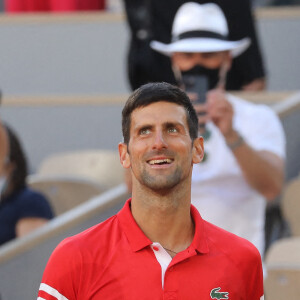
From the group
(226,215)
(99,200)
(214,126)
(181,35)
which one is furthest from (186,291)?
(99,200)

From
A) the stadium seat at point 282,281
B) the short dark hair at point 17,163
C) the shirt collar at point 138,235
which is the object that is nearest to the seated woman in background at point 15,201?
the short dark hair at point 17,163

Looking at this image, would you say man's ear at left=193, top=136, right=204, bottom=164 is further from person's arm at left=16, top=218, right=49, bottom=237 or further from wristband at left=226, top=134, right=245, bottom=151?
person's arm at left=16, top=218, right=49, bottom=237

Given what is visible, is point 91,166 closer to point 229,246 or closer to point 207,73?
point 207,73

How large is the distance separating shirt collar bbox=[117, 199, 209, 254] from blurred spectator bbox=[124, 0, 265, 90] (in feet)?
12.1

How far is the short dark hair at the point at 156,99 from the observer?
175 centimetres

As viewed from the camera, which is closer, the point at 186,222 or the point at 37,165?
the point at 186,222

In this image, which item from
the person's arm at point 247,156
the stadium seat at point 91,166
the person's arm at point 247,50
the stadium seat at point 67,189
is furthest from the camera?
the stadium seat at point 91,166

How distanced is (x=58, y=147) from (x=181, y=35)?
12.0ft

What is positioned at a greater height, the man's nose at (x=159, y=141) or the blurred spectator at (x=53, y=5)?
the man's nose at (x=159, y=141)

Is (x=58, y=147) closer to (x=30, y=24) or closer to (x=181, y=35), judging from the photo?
(x=30, y=24)

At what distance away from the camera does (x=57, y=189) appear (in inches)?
217

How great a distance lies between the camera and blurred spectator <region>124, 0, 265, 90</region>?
18.5 ft

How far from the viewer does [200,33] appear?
12.8 feet

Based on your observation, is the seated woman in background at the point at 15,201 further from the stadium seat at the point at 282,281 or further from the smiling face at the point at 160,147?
the smiling face at the point at 160,147
